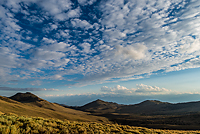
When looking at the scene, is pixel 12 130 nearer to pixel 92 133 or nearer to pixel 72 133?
pixel 72 133

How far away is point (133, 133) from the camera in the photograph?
14.2m

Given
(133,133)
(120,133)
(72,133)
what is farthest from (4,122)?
(133,133)

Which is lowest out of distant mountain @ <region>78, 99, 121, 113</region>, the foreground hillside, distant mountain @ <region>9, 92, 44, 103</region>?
distant mountain @ <region>78, 99, 121, 113</region>

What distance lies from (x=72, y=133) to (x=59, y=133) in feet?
4.15

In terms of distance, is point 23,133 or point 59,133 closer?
point 23,133

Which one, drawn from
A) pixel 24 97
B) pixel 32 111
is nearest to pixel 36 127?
pixel 32 111

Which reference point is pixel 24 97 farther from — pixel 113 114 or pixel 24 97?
pixel 113 114

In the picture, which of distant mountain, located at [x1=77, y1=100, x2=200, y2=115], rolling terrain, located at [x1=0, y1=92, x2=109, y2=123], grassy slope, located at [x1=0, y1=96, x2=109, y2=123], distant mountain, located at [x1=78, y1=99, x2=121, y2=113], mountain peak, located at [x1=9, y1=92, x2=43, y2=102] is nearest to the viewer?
grassy slope, located at [x1=0, y1=96, x2=109, y2=123]

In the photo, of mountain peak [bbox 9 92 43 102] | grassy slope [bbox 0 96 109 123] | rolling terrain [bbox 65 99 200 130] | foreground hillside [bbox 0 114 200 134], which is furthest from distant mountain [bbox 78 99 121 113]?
foreground hillside [bbox 0 114 200 134]

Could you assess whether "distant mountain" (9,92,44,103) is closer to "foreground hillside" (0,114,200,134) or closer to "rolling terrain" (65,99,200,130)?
"rolling terrain" (65,99,200,130)

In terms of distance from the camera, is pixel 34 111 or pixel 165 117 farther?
pixel 165 117

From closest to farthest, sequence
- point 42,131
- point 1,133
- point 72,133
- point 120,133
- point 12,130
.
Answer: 1. point 1,133
2. point 12,130
3. point 42,131
4. point 72,133
5. point 120,133

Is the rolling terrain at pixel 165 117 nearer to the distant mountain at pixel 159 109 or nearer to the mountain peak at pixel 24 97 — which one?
the distant mountain at pixel 159 109

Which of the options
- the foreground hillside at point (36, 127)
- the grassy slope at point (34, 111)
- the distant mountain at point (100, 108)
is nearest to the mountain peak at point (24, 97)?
the grassy slope at point (34, 111)
